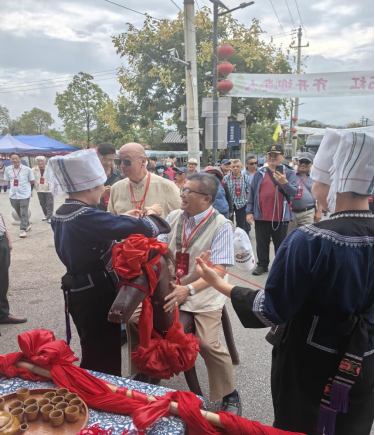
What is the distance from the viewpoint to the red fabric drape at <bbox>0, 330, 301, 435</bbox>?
4.52ft

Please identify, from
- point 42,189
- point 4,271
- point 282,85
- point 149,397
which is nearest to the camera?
point 149,397

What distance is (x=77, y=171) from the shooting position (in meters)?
1.96

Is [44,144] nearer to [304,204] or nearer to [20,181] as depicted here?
[20,181]

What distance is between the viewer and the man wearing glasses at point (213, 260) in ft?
7.53

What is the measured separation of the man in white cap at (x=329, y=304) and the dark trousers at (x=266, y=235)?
12.4ft

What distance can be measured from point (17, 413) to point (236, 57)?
17520mm

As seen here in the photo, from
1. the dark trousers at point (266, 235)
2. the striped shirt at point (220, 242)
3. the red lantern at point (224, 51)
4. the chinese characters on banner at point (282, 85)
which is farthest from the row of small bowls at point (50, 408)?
the red lantern at point (224, 51)

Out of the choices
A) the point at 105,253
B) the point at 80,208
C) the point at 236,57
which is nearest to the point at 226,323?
the point at 105,253

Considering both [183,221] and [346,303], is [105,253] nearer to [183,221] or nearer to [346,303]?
[183,221]

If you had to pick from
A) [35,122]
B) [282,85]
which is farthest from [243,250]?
[35,122]

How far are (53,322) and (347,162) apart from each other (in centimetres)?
381

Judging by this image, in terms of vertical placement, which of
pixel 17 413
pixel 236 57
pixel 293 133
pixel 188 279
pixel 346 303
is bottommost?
pixel 17 413

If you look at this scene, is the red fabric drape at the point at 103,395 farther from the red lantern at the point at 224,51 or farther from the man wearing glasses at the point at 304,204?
the red lantern at the point at 224,51

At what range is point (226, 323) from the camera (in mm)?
3035
